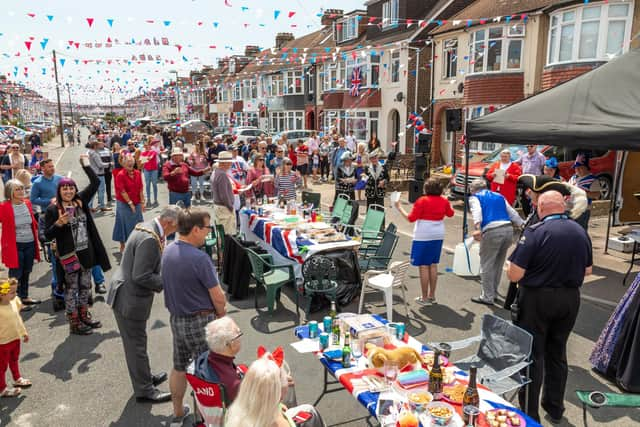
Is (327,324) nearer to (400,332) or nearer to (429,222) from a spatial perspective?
(400,332)

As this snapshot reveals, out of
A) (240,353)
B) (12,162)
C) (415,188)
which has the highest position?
(12,162)

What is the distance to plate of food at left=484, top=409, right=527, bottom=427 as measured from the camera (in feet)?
8.90

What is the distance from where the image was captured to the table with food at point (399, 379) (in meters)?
2.78

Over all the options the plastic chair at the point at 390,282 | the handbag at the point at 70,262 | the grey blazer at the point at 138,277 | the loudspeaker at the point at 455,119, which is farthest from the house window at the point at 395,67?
the grey blazer at the point at 138,277

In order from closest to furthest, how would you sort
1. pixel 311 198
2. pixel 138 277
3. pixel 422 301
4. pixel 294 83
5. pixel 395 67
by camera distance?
pixel 138 277 → pixel 422 301 → pixel 311 198 → pixel 395 67 → pixel 294 83

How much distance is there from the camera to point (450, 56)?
2130 cm

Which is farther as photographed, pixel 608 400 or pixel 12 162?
pixel 12 162

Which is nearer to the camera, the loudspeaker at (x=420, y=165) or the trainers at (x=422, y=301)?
the trainers at (x=422, y=301)

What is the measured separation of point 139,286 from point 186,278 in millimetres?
639

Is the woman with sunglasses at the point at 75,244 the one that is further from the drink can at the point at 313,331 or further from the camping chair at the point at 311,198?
the camping chair at the point at 311,198

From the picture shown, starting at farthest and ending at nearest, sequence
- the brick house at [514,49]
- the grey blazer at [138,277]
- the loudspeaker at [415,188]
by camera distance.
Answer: the brick house at [514,49]
the loudspeaker at [415,188]
the grey blazer at [138,277]

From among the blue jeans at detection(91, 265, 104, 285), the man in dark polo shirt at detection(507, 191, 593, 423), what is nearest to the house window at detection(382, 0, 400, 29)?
the blue jeans at detection(91, 265, 104, 285)

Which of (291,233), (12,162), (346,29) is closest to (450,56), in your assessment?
(346,29)

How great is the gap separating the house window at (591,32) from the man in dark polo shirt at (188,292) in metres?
15.8
